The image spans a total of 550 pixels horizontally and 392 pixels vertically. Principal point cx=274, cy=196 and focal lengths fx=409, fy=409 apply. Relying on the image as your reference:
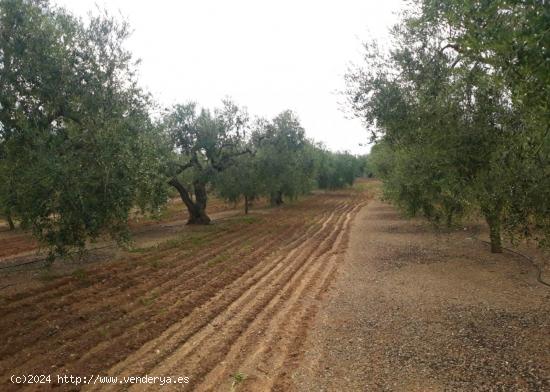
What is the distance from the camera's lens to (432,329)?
915cm

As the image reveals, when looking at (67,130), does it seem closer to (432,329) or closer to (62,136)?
(62,136)

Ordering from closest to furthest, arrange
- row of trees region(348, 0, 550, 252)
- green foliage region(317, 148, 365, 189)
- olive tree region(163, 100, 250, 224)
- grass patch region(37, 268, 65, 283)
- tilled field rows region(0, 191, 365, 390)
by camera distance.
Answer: row of trees region(348, 0, 550, 252) → tilled field rows region(0, 191, 365, 390) → grass patch region(37, 268, 65, 283) → olive tree region(163, 100, 250, 224) → green foliage region(317, 148, 365, 189)

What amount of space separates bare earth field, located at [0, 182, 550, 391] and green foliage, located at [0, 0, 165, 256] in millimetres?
2242

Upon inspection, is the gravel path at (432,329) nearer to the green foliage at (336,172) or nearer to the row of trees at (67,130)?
the row of trees at (67,130)

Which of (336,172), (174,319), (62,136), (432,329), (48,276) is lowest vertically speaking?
(432,329)

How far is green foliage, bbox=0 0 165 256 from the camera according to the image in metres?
9.40

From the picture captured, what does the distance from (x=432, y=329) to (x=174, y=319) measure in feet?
19.9

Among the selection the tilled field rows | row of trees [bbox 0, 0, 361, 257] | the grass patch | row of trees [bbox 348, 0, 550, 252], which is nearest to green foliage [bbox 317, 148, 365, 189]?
row of trees [bbox 348, 0, 550, 252]

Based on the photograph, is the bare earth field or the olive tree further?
the olive tree

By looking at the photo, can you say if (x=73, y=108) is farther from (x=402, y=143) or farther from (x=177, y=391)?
(x=402, y=143)

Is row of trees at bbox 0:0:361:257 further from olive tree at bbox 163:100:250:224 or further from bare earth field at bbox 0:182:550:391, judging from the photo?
olive tree at bbox 163:100:250:224

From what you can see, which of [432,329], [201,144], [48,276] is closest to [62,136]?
[48,276]

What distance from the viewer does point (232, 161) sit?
30344mm

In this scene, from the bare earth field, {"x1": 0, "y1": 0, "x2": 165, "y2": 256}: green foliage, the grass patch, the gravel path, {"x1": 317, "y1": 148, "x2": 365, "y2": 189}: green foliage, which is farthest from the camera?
{"x1": 317, "y1": 148, "x2": 365, "y2": 189}: green foliage
